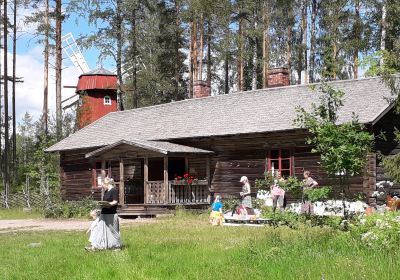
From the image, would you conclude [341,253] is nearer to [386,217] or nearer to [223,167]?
[386,217]

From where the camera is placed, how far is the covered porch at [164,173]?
77.1 ft

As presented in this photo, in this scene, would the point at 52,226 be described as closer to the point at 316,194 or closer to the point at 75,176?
the point at 75,176

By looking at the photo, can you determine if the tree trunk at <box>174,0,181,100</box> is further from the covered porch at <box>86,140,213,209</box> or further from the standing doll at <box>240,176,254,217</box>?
the standing doll at <box>240,176,254,217</box>

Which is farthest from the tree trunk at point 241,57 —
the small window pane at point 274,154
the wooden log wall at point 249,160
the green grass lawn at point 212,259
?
the green grass lawn at point 212,259

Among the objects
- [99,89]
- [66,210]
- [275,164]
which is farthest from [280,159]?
[99,89]

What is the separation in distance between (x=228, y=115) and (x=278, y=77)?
13.3 ft

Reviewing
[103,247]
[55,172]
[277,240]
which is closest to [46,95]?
[55,172]

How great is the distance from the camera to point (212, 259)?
9453 millimetres

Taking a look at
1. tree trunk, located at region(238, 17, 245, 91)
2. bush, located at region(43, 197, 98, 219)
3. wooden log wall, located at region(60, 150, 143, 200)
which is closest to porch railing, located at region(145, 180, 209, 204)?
bush, located at region(43, 197, 98, 219)

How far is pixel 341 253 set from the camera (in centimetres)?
837

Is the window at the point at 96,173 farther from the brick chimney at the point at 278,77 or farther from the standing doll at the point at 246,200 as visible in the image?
the standing doll at the point at 246,200

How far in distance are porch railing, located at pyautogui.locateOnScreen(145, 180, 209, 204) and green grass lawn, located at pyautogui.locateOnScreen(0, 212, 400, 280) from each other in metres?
10.3

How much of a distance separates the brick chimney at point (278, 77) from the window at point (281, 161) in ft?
20.6

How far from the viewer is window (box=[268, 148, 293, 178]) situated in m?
22.7
